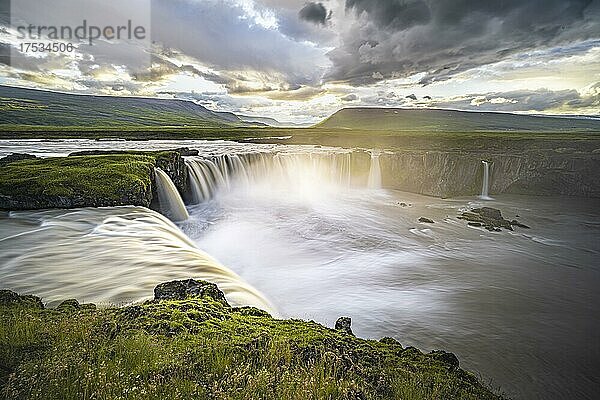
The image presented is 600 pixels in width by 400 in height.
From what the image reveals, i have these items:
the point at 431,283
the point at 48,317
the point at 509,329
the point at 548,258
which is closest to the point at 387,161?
the point at 548,258

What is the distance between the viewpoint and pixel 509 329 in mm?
12070

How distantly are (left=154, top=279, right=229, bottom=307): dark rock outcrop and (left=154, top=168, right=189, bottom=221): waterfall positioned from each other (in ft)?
51.7

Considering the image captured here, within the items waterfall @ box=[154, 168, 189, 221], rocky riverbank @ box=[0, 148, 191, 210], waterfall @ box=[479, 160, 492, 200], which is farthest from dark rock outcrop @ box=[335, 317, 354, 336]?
waterfall @ box=[479, 160, 492, 200]

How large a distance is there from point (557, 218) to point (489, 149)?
69.1ft

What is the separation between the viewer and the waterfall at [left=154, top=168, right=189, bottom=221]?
23.6 m

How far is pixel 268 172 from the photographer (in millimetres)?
40000

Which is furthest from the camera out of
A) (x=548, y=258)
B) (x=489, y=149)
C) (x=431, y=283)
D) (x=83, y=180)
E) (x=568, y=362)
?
(x=489, y=149)

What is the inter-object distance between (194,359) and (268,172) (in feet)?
116

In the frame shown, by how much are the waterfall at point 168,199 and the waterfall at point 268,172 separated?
4835mm

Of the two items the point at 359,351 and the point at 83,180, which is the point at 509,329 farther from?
the point at 83,180

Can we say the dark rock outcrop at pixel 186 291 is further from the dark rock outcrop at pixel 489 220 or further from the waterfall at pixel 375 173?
the waterfall at pixel 375 173

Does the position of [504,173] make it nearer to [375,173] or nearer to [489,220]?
[375,173]

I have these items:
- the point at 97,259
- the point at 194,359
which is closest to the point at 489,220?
the point at 97,259

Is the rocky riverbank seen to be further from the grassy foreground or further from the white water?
the grassy foreground
